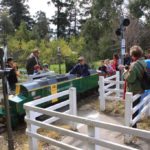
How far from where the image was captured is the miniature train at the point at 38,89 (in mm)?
6633

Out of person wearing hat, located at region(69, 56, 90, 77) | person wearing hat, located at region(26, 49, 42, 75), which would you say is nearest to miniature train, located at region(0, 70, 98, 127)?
person wearing hat, located at region(69, 56, 90, 77)

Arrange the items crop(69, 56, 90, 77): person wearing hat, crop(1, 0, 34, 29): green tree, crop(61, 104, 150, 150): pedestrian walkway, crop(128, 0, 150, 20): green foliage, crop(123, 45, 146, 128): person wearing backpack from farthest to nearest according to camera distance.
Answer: crop(1, 0, 34, 29): green tree, crop(128, 0, 150, 20): green foliage, crop(69, 56, 90, 77): person wearing hat, crop(123, 45, 146, 128): person wearing backpack, crop(61, 104, 150, 150): pedestrian walkway

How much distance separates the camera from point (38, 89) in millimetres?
7234

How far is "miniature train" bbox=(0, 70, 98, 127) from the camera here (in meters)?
6.63

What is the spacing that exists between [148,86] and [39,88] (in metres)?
2.82

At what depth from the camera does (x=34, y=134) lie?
4816 mm

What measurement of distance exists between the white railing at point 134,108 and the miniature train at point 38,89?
236 centimetres

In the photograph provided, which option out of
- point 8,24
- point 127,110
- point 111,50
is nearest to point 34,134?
point 127,110

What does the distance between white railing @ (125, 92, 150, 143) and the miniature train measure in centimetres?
236

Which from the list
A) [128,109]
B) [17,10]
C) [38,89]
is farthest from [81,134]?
[17,10]

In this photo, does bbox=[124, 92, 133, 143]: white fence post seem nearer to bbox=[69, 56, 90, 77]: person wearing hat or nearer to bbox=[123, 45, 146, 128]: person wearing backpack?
bbox=[123, 45, 146, 128]: person wearing backpack

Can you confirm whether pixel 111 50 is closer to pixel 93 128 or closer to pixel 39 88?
pixel 39 88

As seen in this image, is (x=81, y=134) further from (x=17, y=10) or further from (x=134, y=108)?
(x=17, y=10)

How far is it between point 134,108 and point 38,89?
2.58m
